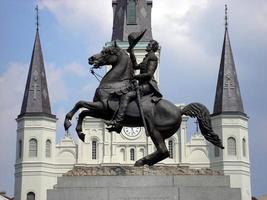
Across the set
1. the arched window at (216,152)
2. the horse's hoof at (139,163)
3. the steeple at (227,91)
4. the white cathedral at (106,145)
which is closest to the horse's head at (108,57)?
the horse's hoof at (139,163)

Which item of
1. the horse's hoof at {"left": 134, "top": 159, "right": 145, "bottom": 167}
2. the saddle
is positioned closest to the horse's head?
the saddle

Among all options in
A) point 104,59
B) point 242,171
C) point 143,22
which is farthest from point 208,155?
point 104,59

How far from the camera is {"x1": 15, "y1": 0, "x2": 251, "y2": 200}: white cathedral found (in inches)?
2867

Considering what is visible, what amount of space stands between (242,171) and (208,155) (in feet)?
12.6

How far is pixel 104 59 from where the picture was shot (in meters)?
12.9

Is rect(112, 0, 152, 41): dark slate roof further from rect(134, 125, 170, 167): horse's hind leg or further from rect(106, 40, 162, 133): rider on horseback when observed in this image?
rect(134, 125, 170, 167): horse's hind leg

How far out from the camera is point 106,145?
74438 mm

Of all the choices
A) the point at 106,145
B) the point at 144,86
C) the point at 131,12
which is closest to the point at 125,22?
the point at 131,12

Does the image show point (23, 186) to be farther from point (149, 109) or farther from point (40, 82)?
point (149, 109)

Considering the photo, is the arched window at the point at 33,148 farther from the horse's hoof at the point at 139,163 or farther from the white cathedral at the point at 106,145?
the horse's hoof at the point at 139,163

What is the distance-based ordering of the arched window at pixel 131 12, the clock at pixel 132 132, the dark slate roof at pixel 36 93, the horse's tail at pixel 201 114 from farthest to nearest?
the arched window at pixel 131 12, the dark slate roof at pixel 36 93, the clock at pixel 132 132, the horse's tail at pixel 201 114

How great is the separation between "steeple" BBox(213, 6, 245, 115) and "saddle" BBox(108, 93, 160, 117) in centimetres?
6212

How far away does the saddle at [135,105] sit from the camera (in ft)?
40.9

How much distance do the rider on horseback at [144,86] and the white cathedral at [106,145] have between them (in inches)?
2346
